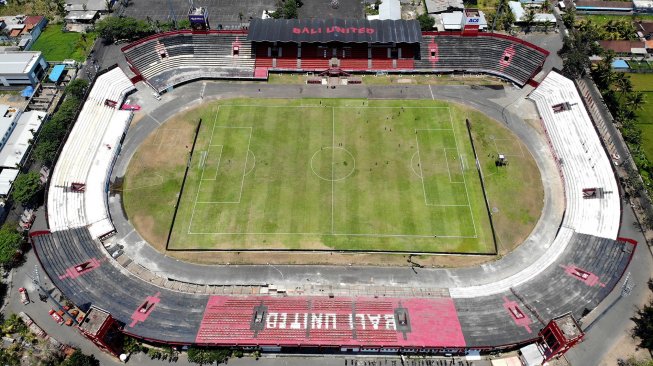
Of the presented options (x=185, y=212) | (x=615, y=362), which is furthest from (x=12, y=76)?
(x=615, y=362)

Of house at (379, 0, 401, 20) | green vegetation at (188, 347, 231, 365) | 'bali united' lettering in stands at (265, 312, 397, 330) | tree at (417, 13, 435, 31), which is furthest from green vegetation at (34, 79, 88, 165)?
tree at (417, 13, 435, 31)

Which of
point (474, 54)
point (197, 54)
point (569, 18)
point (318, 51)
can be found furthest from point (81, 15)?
point (569, 18)

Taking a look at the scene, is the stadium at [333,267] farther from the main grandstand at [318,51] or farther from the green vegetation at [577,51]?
the green vegetation at [577,51]

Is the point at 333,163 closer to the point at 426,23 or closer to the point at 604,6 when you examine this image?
the point at 426,23

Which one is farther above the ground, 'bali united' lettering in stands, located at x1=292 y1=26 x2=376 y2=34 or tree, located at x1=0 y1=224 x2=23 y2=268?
'bali united' lettering in stands, located at x1=292 y1=26 x2=376 y2=34

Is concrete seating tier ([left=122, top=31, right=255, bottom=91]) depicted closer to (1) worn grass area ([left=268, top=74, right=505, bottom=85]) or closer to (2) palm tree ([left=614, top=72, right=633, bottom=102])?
(1) worn grass area ([left=268, top=74, right=505, bottom=85])

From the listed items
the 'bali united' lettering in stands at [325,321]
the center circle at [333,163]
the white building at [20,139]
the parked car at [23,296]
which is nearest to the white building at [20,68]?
the white building at [20,139]
